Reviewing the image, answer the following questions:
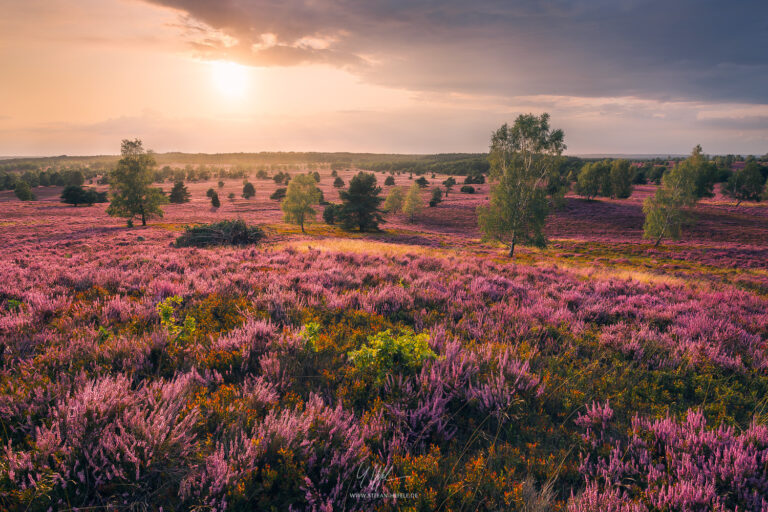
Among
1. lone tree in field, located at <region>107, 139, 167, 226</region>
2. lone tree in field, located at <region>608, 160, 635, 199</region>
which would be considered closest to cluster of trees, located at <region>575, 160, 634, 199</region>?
lone tree in field, located at <region>608, 160, 635, 199</region>

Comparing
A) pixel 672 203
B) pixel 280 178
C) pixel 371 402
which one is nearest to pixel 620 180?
pixel 672 203

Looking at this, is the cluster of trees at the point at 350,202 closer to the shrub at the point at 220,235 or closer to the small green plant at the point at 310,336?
the shrub at the point at 220,235

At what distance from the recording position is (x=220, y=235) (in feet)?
72.4

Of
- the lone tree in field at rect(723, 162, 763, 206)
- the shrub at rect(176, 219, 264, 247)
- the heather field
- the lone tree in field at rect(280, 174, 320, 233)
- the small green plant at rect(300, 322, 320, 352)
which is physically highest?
the lone tree in field at rect(723, 162, 763, 206)

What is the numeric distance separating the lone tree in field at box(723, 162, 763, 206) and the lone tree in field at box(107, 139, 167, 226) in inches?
5045

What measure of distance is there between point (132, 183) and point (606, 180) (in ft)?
345

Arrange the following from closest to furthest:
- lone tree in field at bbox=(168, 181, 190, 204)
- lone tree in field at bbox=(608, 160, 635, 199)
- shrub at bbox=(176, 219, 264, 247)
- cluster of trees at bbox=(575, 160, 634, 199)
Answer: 1. shrub at bbox=(176, 219, 264, 247)
2. lone tree in field at bbox=(168, 181, 190, 204)
3. cluster of trees at bbox=(575, 160, 634, 199)
4. lone tree in field at bbox=(608, 160, 635, 199)

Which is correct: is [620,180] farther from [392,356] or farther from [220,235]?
[392,356]

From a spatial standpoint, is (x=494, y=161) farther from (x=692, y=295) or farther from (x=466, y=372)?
(x=466, y=372)

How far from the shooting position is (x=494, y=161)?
32.6 m

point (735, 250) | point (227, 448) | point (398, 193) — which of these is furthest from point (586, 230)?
point (227, 448)

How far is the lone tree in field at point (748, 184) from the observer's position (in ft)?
262

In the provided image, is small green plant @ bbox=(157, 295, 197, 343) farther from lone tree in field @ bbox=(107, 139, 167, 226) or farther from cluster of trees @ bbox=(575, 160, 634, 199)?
cluster of trees @ bbox=(575, 160, 634, 199)

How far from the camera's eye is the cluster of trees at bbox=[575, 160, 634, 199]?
84.4m
